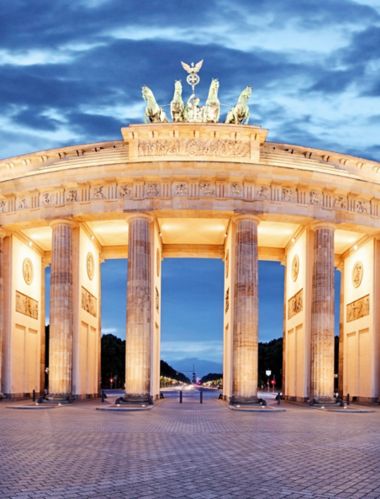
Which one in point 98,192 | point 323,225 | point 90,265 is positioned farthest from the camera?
point 90,265

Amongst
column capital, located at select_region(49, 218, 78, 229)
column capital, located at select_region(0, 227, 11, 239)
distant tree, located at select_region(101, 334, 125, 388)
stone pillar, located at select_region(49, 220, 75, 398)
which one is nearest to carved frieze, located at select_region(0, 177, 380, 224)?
column capital, located at select_region(49, 218, 78, 229)

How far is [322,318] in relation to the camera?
4284 cm

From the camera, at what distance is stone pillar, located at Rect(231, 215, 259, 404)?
40.7m

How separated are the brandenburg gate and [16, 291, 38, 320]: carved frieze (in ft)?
0.72

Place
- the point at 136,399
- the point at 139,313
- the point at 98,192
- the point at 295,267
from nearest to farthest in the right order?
the point at 136,399 < the point at 139,313 < the point at 98,192 < the point at 295,267

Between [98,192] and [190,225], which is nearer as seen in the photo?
[98,192]

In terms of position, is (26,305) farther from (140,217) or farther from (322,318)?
(322,318)

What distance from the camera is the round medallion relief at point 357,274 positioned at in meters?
50.6

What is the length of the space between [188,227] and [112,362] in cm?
7287

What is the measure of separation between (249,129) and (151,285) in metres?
12.9

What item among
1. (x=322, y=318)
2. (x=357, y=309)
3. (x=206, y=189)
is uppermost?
(x=206, y=189)

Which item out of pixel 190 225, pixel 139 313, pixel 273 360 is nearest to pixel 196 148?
pixel 190 225

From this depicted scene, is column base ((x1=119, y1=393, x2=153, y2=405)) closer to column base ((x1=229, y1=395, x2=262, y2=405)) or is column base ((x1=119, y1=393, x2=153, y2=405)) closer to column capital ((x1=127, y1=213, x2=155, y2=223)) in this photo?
column base ((x1=229, y1=395, x2=262, y2=405))

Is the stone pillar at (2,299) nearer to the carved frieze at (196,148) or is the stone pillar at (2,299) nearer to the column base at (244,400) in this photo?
the carved frieze at (196,148)
